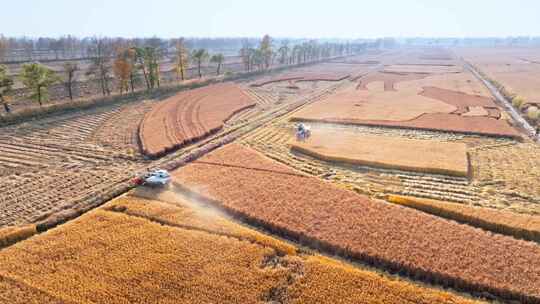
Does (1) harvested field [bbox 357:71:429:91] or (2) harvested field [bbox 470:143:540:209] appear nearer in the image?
(2) harvested field [bbox 470:143:540:209]

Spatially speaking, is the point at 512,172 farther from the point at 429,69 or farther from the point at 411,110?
the point at 429,69

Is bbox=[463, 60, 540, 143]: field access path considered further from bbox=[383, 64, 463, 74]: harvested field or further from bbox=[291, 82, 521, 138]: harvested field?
bbox=[383, 64, 463, 74]: harvested field

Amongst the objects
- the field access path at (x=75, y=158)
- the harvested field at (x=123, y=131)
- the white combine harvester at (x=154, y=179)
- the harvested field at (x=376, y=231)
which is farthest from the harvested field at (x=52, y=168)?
the harvested field at (x=376, y=231)

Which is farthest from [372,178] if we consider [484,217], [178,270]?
[178,270]

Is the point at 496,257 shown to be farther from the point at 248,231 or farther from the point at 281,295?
the point at 248,231

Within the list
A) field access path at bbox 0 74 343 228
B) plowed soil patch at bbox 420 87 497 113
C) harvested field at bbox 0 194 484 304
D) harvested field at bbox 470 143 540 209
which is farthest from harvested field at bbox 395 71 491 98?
harvested field at bbox 0 194 484 304

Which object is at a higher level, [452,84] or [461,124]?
[452,84]
